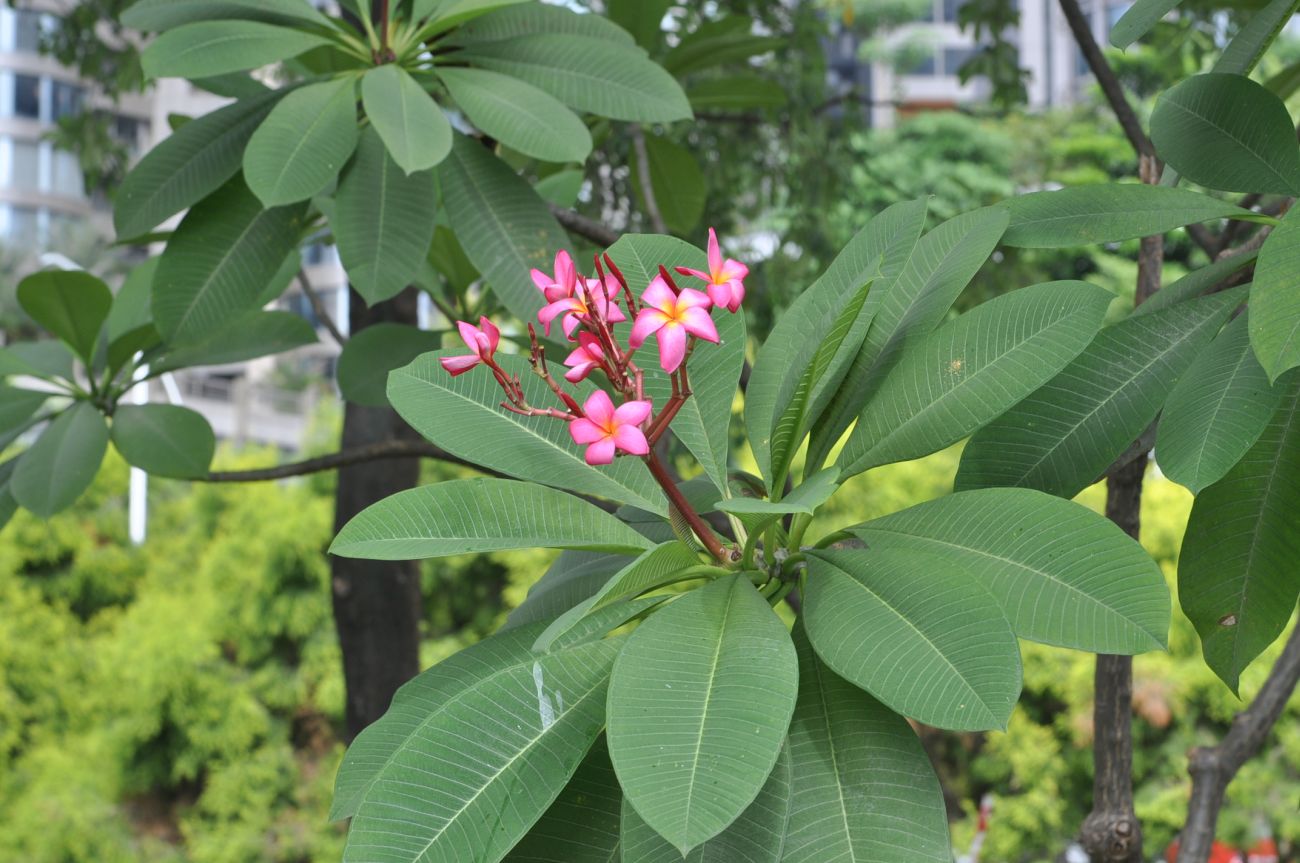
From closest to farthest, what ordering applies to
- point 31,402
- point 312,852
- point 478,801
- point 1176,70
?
point 478,801 < point 31,402 < point 1176,70 < point 312,852

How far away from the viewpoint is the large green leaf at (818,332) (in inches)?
31.0

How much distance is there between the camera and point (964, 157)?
55.9 feet

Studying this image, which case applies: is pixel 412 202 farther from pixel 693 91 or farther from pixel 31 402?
pixel 693 91

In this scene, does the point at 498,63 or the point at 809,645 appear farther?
the point at 498,63

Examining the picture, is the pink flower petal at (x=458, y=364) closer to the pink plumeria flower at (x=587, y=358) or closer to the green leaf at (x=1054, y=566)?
the pink plumeria flower at (x=587, y=358)

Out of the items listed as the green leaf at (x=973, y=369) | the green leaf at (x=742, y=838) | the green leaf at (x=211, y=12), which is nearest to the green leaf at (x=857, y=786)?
the green leaf at (x=742, y=838)

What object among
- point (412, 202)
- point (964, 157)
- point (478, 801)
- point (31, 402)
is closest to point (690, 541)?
point (478, 801)

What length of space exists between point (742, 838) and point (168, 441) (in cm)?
106

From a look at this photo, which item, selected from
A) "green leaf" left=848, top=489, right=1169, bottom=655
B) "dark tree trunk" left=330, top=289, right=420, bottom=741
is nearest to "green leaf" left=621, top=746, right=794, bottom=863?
"green leaf" left=848, top=489, right=1169, bottom=655

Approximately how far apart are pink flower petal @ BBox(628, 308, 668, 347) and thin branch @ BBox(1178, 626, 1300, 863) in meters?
0.92

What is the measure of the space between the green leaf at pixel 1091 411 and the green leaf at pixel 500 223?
0.50 m

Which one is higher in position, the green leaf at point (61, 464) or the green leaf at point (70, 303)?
the green leaf at point (70, 303)

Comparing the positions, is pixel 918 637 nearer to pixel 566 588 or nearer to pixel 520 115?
pixel 566 588

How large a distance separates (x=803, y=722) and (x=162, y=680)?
5.21 m
